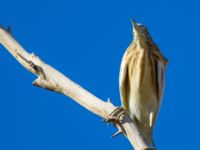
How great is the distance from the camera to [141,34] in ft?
29.6

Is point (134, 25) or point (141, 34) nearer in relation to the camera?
point (134, 25)

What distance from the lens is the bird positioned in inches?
356

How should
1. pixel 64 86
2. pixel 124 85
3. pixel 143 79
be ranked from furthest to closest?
pixel 124 85 → pixel 143 79 → pixel 64 86

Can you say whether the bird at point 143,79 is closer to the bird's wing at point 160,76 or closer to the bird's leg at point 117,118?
the bird's wing at point 160,76

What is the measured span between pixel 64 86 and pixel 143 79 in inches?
36.4

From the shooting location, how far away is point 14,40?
33.6ft

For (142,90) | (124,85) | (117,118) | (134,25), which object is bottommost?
(117,118)

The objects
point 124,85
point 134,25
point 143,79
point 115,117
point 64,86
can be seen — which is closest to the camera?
point 115,117

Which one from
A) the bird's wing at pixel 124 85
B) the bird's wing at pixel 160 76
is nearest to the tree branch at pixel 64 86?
the bird's wing at pixel 124 85

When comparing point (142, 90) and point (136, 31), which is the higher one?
point (136, 31)

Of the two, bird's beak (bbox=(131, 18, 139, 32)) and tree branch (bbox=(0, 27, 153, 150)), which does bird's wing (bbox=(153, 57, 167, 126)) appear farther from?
tree branch (bbox=(0, 27, 153, 150))

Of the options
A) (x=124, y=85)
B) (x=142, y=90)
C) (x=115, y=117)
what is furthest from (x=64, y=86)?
(x=115, y=117)

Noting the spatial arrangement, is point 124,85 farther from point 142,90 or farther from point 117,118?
point 117,118

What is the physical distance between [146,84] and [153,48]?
1.46 feet
